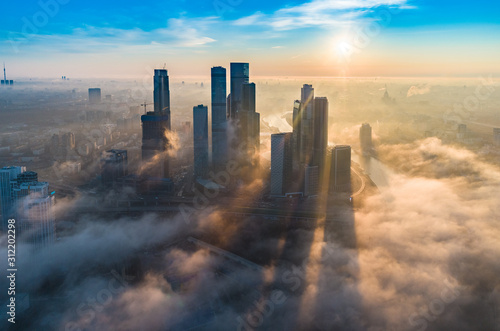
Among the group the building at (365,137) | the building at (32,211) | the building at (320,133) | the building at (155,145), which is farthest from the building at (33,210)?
the building at (365,137)

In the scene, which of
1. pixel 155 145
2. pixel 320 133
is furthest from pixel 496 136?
pixel 155 145

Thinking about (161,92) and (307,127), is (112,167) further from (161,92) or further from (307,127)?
(307,127)

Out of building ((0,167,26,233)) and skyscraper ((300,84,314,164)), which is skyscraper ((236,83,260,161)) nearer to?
skyscraper ((300,84,314,164))

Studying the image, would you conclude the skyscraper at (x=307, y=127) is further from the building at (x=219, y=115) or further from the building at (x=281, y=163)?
the building at (x=219, y=115)

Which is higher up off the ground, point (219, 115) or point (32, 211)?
point (219, 115)

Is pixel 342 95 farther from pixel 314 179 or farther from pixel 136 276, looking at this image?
pixel 136 276

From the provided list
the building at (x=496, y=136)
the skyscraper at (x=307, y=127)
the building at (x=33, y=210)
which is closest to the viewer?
the building at (x=33, y=210)
